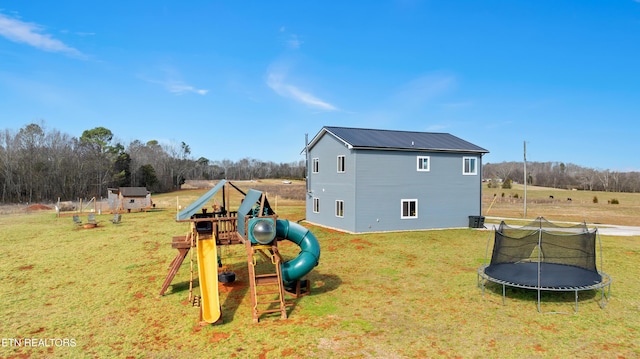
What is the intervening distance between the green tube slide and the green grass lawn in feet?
3.07

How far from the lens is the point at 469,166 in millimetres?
27641

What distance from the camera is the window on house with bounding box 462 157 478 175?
27406 mm

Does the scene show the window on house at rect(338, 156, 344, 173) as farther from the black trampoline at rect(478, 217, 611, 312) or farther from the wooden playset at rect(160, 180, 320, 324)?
the black trampoline at rect(478, 217, 611, 312)

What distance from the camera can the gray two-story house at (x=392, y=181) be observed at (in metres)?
24.8

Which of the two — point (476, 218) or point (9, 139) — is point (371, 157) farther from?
point (9, 139)

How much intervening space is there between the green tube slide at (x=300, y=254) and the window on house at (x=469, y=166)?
19270 mm

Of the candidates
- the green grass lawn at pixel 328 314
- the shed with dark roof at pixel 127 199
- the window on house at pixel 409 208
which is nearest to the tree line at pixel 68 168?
Answer: the shed with dark roof at pixel 127 199

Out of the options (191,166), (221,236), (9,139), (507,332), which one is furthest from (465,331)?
(191,166)

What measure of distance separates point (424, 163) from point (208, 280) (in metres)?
19.8

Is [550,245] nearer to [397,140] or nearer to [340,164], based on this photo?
[340,164]

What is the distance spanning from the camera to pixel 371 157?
25000 millimetres

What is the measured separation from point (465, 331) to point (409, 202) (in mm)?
17236

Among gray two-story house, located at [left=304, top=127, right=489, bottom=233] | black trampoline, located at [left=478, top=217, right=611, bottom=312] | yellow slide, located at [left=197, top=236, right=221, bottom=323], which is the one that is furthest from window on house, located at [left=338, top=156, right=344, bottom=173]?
yellow slide, located at [left=197, top=236, right=221, bottom=323]

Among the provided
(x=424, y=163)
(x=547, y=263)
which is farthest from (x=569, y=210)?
(x=547, y=263)
